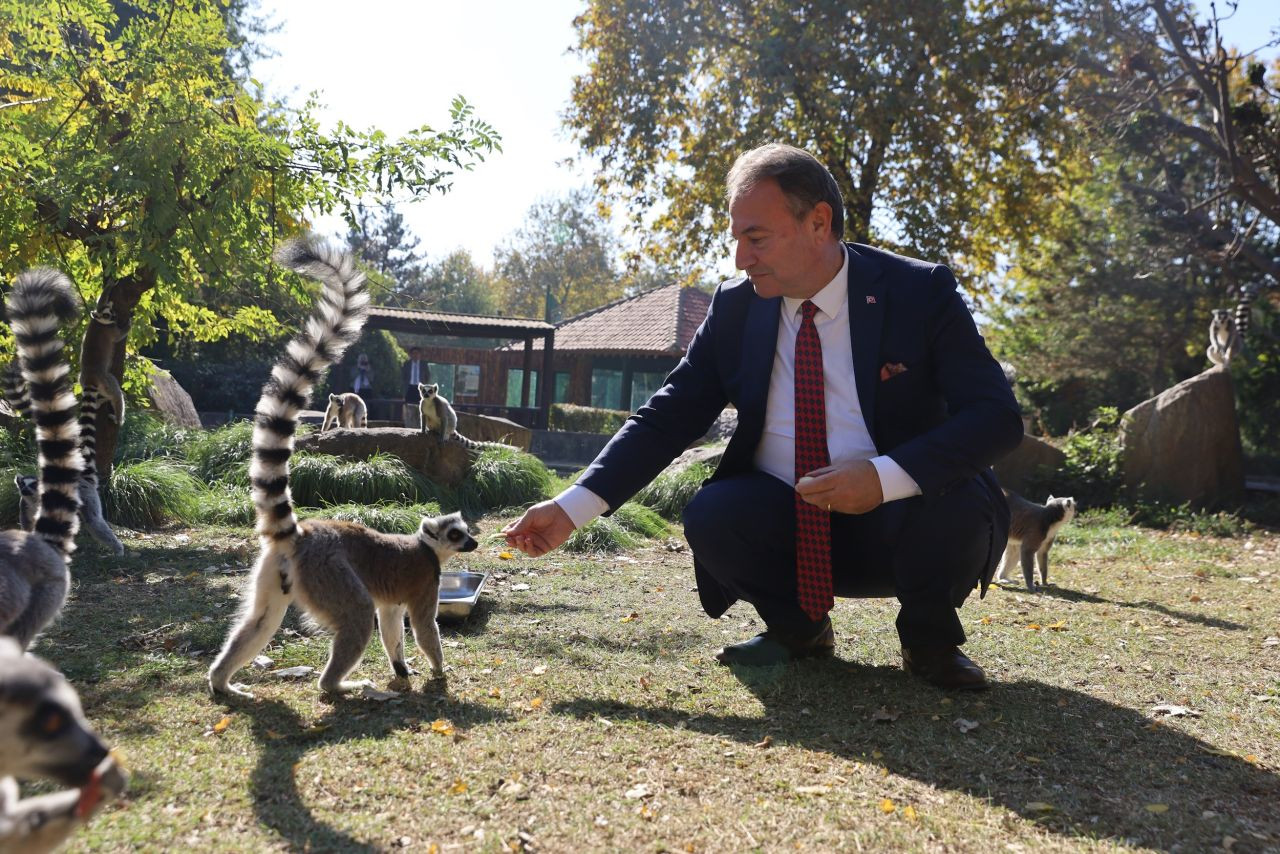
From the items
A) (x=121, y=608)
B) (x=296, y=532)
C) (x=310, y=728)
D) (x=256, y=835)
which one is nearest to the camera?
(x=256, y=835)

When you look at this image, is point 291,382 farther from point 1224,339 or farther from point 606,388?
point 606,388

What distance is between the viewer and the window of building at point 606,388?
95.6 ft

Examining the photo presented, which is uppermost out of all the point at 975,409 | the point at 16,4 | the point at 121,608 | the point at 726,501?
the point at 16,4

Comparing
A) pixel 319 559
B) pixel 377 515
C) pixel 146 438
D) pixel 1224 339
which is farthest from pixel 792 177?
pixel 1224 339

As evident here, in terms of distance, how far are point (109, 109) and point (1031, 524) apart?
6840mm

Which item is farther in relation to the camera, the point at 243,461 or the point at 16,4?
the point at 243,461

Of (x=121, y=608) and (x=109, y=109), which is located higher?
(x=109, y=109)

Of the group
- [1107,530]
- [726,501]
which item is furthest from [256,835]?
[1107,530]

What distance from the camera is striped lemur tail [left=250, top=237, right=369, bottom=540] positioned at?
3.36 m

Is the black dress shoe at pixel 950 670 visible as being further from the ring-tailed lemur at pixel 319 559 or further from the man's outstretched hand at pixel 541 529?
the ring-tailed lemur at pixel 319 559

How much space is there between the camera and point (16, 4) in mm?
6258

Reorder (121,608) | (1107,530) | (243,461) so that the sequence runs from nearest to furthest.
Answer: (121,608) < (243,461) < (1107,530)

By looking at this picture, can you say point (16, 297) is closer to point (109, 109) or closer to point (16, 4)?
point (109, 109)

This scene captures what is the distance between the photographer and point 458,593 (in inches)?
183
